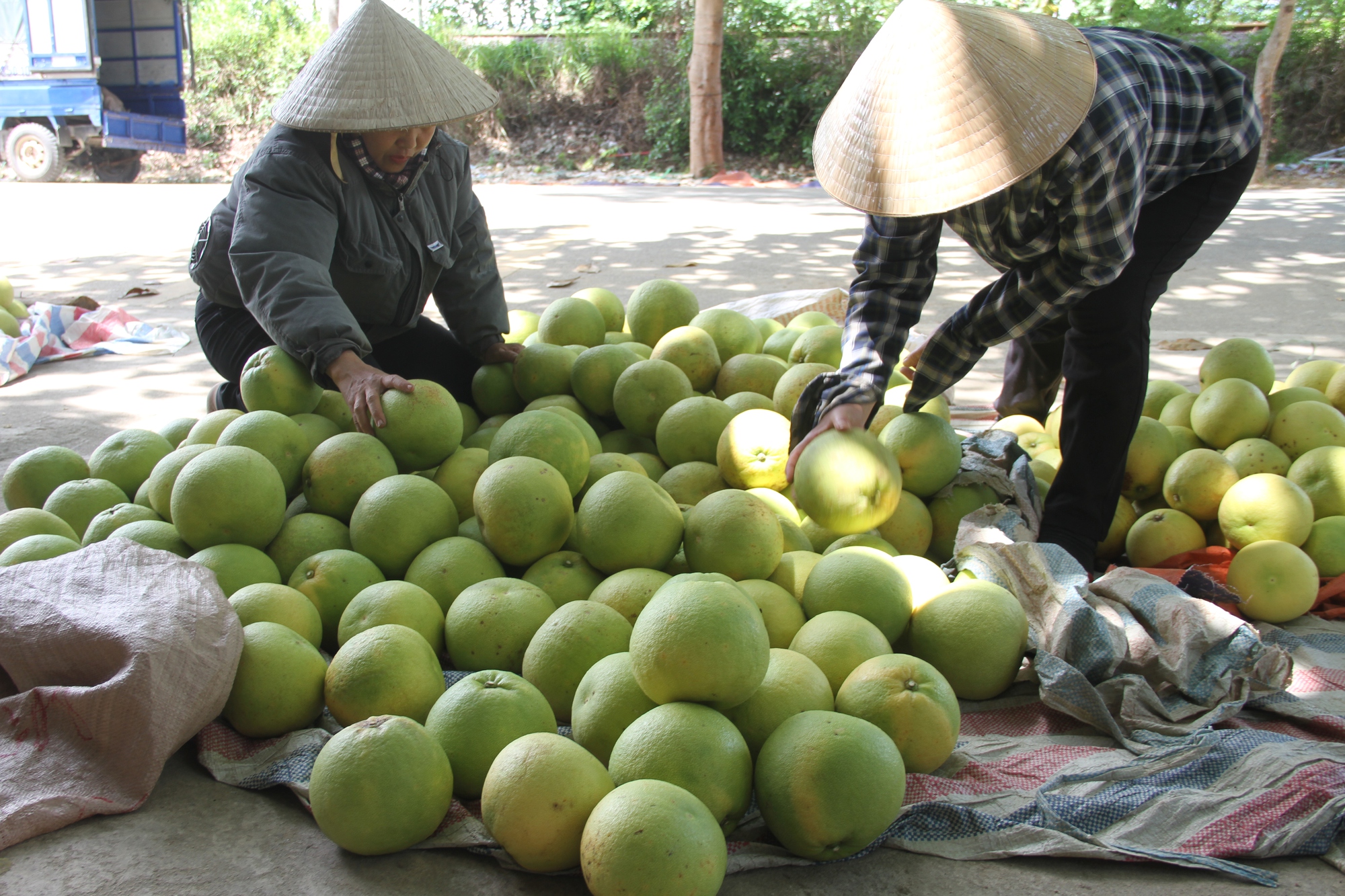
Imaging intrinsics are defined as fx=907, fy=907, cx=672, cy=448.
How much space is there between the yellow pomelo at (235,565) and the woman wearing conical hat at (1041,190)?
53.7 inches

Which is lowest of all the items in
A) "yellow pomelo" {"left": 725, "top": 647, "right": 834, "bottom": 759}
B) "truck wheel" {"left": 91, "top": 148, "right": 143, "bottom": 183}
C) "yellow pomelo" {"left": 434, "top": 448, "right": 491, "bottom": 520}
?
"yellow pomelo" {"left": 725, "top": 647, "right": 834, "bottom": 759}

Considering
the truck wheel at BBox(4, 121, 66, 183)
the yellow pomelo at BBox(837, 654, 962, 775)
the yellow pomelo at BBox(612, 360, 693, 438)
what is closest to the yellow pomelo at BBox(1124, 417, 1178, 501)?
the yellow pomelo at BBox(612, 360, 693, 438)

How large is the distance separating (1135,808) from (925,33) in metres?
1.62

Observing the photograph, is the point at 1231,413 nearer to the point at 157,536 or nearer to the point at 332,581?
the point at 332,581

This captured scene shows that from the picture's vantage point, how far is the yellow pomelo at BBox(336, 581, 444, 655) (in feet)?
6.31

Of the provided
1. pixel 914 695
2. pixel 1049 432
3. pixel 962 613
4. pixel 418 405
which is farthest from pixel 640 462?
pixel 1049 432

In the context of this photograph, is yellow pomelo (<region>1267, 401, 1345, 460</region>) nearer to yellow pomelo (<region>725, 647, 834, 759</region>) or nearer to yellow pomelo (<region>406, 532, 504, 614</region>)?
yellow pomelo (<region>725, 647, 834, 759</region>)

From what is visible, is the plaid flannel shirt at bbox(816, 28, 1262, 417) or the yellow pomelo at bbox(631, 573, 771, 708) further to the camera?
the plaid flannel shirt at bbox(816, 28, 1262, 417)

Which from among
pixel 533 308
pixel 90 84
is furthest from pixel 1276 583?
pixel 90 84

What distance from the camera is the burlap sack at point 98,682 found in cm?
155

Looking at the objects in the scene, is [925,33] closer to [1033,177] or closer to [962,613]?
[1033,177]

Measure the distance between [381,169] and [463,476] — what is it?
1.13 metres

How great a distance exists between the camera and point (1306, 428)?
2.82 metres

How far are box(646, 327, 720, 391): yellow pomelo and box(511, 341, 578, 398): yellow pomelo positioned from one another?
0.30 meters
